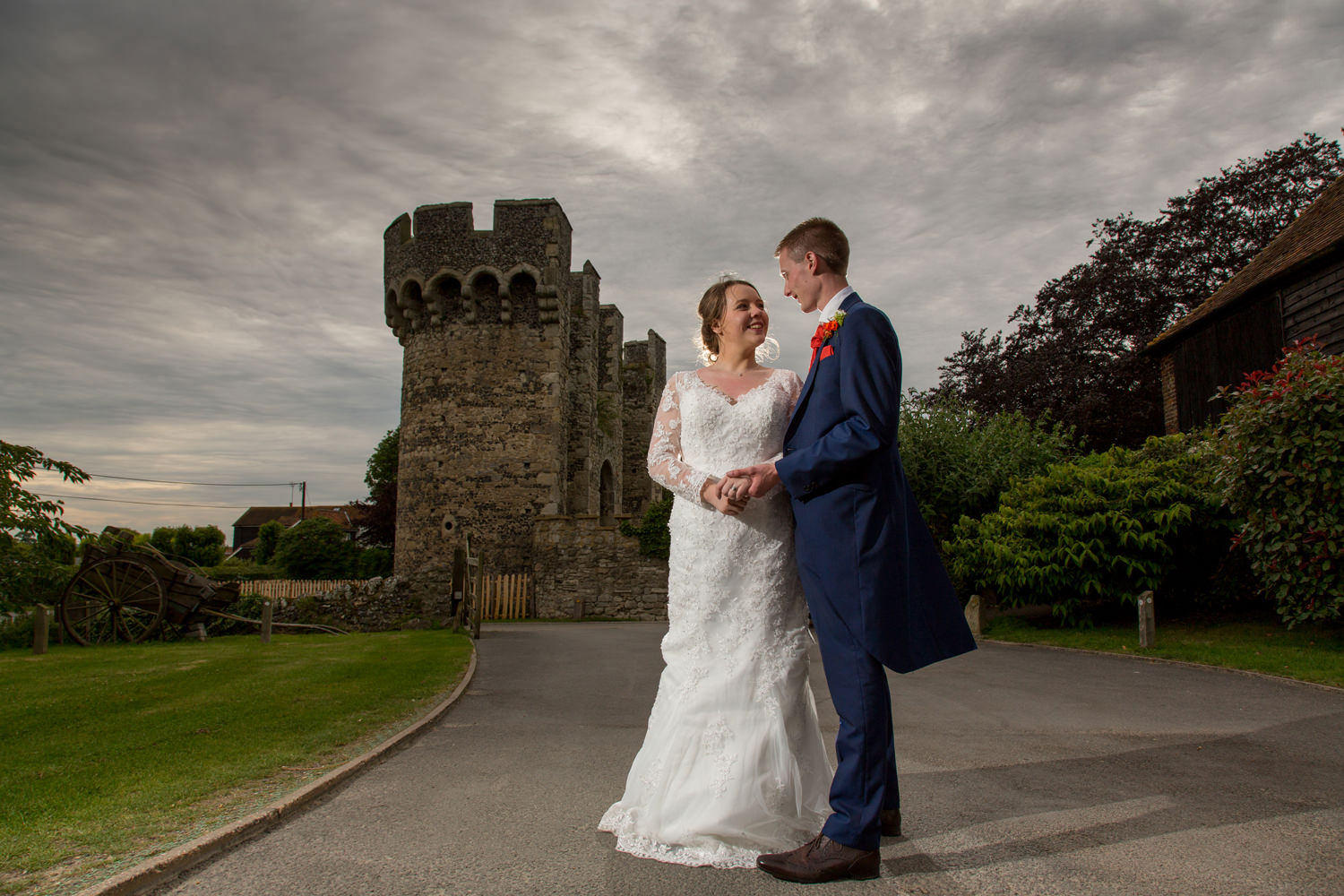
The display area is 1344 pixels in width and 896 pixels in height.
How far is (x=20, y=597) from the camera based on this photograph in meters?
7.92

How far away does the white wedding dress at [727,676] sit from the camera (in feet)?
10.4

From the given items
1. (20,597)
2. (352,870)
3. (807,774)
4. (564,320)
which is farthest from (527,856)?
(564,320)

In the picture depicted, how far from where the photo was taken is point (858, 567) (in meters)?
3.02

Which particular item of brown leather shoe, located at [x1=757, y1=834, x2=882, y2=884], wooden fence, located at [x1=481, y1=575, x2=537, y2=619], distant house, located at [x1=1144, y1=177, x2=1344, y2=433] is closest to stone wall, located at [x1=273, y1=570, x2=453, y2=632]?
wooden fence, located at [x1=481, y1=575, x2=537, y2=619]

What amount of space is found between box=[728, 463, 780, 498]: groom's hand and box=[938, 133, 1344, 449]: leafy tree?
83.1ft

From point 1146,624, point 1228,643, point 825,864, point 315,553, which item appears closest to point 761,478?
point 825,864

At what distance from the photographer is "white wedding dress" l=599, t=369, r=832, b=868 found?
3162 millimetres

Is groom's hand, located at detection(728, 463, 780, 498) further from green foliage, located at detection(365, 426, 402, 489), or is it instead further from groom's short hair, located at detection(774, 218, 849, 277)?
green foliage, located at detection(365, 426, 402, 489)

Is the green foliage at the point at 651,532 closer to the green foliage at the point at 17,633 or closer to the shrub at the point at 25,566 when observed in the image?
the green foliage at the point at 17,633

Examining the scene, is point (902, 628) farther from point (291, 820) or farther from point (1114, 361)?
point (1114, 361)

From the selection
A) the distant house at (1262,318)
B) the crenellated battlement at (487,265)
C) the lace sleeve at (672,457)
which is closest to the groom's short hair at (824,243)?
the lace sleeve at (672,457)

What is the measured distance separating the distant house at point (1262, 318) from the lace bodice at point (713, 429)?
13.4 meters

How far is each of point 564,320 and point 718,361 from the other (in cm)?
2188

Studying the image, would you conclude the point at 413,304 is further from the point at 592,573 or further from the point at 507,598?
the point at 592,573
